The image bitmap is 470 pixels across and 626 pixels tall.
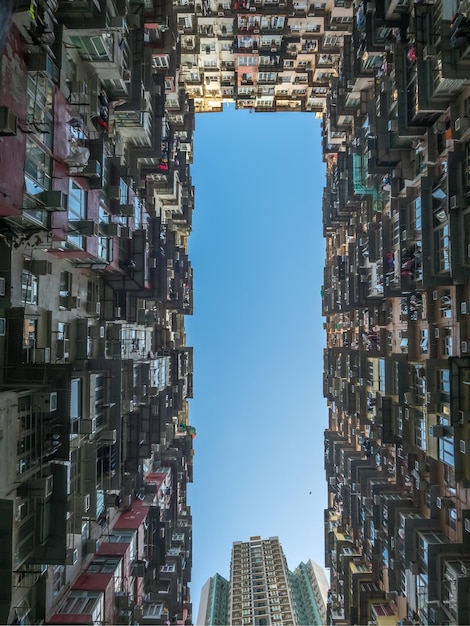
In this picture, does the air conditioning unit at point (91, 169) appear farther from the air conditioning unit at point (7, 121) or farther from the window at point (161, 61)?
the window at point (161, 61)

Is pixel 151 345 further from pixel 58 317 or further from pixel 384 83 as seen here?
pixel 384 83

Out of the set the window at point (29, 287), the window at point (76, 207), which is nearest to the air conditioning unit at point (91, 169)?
the window at point (76, 207)

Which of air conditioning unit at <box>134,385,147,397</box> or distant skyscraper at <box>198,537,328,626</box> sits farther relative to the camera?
distant skyscraper at <box>198,537,328,626</box>

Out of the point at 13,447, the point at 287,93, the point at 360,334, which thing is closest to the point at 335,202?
the point at 360,334

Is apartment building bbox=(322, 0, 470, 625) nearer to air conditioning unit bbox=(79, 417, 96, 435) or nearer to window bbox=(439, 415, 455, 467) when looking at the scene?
window bbox=(439, 415, 455, 467)

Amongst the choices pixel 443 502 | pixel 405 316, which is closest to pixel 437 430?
pixel 443 502

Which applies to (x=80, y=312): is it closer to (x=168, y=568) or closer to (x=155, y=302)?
(x=155, y=302)

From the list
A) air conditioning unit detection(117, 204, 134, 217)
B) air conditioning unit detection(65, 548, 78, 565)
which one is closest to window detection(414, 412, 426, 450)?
air conditioning unit detection(65, 548, 78, 565)
